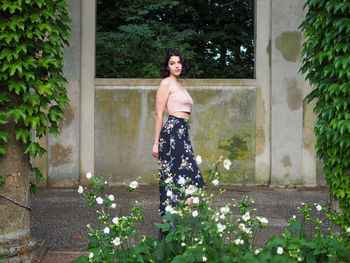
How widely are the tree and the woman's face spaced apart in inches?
39.8

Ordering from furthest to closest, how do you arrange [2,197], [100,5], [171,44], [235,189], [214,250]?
[100,5], [171,44], [235,189], [2,197], [214,250]

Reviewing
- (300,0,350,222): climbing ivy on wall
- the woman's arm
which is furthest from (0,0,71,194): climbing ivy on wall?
(300,0,350,222): climbing ivy on wall

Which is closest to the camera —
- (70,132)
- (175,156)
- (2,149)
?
(2,149)

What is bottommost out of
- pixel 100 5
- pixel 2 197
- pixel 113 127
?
pixel 2 197

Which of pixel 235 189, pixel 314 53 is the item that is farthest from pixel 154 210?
pixel 314 53

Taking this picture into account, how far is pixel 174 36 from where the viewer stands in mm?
9508

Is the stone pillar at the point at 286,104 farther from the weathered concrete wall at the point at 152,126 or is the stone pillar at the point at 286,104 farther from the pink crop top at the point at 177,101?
the pink crop top at the point at 177,101

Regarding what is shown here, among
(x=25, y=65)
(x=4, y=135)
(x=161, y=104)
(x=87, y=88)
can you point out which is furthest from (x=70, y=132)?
(x=25, y=65)

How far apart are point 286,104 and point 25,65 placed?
5.32m

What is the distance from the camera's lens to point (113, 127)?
7938 millimetres

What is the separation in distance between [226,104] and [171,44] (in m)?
1.99

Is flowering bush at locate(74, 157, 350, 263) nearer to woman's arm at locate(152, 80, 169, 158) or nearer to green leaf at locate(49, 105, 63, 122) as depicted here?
green leaf at locate(49, 105, 63, 122)

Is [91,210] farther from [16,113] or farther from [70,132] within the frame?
[16,113]

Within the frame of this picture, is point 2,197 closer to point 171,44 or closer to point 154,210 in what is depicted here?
point 154,210
